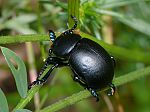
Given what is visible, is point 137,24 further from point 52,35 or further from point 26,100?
point 26,100

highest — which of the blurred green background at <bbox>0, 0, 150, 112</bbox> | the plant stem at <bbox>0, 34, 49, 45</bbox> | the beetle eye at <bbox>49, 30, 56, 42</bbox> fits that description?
the plant stem at <bbox>0, 34, 49, 45</bbox>

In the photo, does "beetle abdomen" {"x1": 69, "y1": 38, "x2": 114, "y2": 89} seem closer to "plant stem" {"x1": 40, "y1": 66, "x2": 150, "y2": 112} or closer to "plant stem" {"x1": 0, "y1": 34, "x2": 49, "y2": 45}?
"plant stem" {"x1": 40, "y1": 66, "x2": 150, "y2": 112}

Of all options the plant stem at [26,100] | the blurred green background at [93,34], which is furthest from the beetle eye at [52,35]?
the blurred green background at [93,34]

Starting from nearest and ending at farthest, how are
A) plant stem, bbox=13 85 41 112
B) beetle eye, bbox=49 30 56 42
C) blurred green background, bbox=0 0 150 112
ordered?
plant stem, bbox=13 85 41 112 → beetle eye, bbox=49 30 56 42 → blurred green background, bbox=0 0 150 112

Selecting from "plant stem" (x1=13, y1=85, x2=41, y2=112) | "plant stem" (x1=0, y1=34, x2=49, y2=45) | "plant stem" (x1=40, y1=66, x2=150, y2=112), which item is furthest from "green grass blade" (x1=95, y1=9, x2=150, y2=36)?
"plant stem" (x1=13, y1=85, x2=41, y2=112)

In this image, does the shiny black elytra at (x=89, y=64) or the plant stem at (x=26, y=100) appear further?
the shiny black elytra at (x=89, y=64)

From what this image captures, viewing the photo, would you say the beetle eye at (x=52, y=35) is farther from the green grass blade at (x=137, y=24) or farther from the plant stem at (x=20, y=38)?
the green grass blade at (x=137, y=24)

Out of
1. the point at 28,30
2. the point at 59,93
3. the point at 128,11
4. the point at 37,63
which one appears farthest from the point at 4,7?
the point at 128,11
